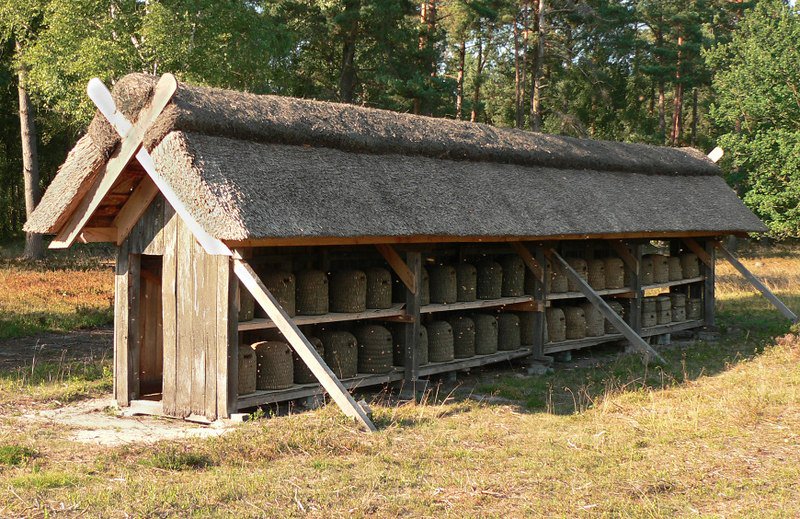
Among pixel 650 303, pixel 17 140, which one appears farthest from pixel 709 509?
pixel 17 140

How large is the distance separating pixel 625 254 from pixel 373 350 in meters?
6.36

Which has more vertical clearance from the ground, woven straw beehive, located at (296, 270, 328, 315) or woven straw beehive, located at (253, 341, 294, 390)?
woven straw beehive, located at (296, 270, 328, 315)

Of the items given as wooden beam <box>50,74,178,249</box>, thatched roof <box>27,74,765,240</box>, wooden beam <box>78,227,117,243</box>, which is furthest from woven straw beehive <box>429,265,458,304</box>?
wooden beam <box>50,74,178,249</box>

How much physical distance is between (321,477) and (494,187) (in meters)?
6.56

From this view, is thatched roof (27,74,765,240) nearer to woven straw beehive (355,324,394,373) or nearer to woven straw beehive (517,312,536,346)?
woven straw beehive (355,324,394,373)

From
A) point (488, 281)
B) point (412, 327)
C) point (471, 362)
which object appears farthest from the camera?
point (488, 281)

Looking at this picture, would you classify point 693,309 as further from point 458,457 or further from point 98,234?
point 98,234

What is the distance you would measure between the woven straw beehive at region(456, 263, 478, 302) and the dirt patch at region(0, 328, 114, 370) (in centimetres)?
552

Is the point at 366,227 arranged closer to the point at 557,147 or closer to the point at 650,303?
the point at 557,147

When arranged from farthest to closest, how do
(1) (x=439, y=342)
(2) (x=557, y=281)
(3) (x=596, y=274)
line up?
1. (3) (x=596, y=274)
2. (2) (x=557, y=281)
3. (1) (x=439, y=342)

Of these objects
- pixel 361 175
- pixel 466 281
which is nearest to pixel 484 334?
pixel 466 281

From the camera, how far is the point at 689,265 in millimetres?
18375

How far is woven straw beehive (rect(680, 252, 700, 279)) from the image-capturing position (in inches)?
720

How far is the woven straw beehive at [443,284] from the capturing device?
12334 millimetres
